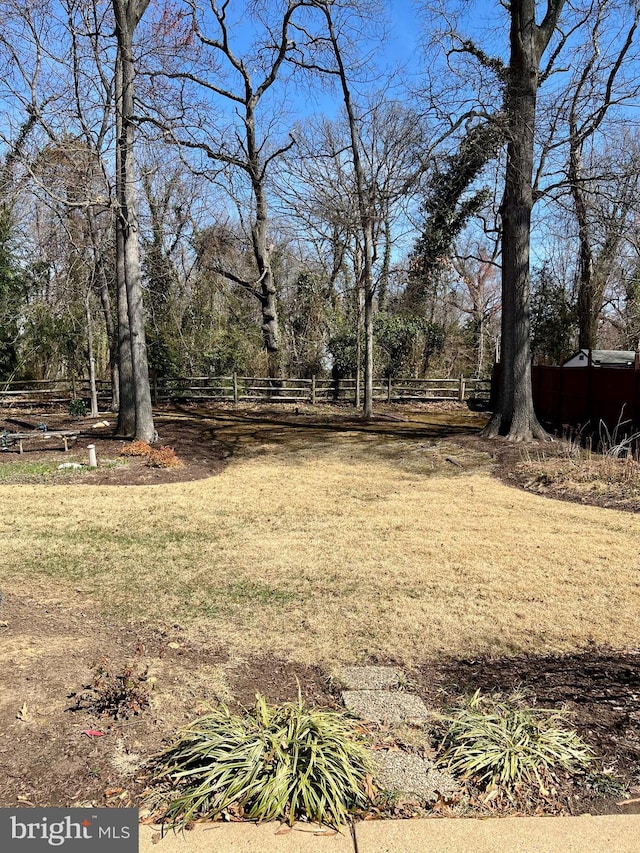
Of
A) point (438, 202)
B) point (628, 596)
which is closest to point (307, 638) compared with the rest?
point (628, 596)

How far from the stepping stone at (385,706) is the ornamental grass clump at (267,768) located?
0.36m

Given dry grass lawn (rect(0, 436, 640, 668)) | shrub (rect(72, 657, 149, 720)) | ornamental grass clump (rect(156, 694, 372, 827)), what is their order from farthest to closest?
dry grass lawn (rect(0, 436, 640, 668)) < shrub (rect(72, 657, 149, 720)) < ornamental grass clump (rect(156, 694, 372, 827))

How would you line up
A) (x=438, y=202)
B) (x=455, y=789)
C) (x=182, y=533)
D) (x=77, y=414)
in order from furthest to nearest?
(x=77, y=414) → (x=438, y=202) → (x=182, y=533) → (x=455, y=789)

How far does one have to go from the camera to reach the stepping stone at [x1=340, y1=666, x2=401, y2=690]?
3216 mm

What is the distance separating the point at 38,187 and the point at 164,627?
7.61 m

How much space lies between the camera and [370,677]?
3.32 m

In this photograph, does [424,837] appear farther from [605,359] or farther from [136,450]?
[605,359]

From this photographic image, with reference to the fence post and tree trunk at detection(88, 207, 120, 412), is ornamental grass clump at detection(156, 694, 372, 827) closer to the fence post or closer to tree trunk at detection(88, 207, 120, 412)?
tree trunk at detection(88, 207, 120, 412)

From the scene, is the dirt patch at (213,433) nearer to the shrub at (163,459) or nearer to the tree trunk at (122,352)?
the shrub at (163,459)

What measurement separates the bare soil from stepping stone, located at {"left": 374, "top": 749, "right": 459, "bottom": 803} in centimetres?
47

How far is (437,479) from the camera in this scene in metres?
8.99

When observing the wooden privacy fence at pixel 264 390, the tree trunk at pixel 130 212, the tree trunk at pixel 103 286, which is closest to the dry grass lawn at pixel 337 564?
the tree trunk at pixel 130 212

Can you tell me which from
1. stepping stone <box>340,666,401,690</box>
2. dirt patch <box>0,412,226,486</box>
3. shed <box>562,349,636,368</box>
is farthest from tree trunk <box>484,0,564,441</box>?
stepping stone <box>340,666,401,690</box>

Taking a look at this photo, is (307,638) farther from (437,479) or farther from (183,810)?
(437,479)
